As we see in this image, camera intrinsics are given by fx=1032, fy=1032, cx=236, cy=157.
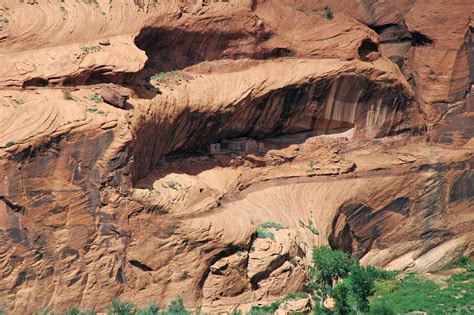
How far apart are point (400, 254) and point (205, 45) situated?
1251 centimetres

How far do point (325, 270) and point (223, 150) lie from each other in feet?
25.4

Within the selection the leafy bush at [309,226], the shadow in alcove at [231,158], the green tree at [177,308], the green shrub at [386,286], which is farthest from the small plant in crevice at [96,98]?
the green shrub at [386,286]

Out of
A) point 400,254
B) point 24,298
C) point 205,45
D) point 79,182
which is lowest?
point 400,254

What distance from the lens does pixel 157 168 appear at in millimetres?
39812

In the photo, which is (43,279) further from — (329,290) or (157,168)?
(329,290)

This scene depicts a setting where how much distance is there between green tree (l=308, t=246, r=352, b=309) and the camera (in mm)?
38250

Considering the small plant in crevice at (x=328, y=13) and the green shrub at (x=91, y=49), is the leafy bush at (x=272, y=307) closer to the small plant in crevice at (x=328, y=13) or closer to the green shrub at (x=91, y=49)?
the green shrub at (x=91, y=49)

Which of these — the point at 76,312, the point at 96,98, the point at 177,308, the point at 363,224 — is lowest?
the point at 363,224

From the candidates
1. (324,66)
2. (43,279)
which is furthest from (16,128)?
(324,66)

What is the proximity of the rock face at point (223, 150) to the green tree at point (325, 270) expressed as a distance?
29.0 inches

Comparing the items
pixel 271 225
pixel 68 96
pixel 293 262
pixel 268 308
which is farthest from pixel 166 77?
pixel 268 308

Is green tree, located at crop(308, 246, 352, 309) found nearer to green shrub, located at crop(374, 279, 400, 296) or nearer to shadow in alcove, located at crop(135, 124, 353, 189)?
green shrub, located at crop(374, 279, 400, 296)

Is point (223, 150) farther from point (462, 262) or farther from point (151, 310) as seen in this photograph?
point (462, 262)

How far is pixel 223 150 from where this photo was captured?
43188 millimetres
